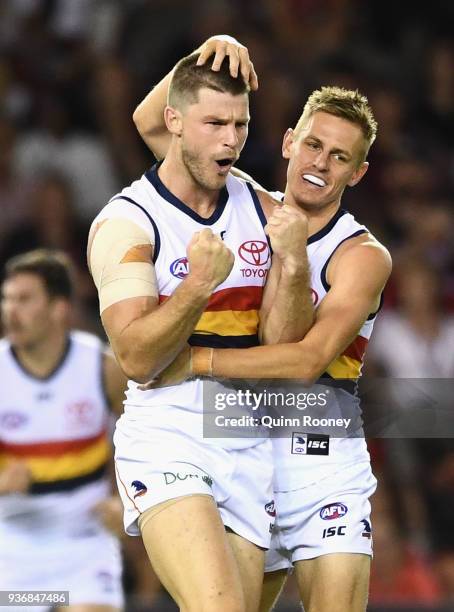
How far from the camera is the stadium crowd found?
8945 millimetres

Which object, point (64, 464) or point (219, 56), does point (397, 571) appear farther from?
point (219, 56)

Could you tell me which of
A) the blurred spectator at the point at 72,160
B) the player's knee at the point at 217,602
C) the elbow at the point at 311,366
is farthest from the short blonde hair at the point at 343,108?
the blurred spectator at the point at 72,160

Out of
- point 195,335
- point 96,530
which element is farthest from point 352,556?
point 96,530

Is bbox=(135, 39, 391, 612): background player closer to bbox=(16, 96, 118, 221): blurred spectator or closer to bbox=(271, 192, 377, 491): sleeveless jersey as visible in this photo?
bbox=(271, 192, 377, 491): sleeveless jersey

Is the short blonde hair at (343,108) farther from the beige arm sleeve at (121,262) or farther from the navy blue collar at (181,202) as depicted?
the beige arm sleeve at (121,262)

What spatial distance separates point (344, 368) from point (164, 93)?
57.2 inches

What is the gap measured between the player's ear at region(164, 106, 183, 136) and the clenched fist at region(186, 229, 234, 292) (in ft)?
2.16

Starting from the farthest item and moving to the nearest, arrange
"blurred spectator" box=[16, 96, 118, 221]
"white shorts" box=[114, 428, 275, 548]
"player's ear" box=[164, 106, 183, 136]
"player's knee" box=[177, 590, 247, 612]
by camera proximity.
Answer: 1. "blurred spectator" box=[16, 96, 118, 221]
2. "player's ear" box=[164, 106, 183, 136]
3. "white shorts" box=[114, 428, 275, 548]
4. "player's knee" box=[177, 590, 247, 612]

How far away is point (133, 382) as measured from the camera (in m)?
5.26

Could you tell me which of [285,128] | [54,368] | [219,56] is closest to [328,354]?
[219,56]

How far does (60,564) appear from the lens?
7.44m

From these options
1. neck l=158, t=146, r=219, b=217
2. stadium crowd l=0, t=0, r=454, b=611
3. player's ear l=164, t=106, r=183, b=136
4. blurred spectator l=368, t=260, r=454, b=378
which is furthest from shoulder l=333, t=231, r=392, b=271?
blurred spectator l=368, t=260, r=454, b=378

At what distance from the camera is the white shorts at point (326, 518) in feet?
17.4

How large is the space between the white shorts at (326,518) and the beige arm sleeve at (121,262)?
1084 millimetres
